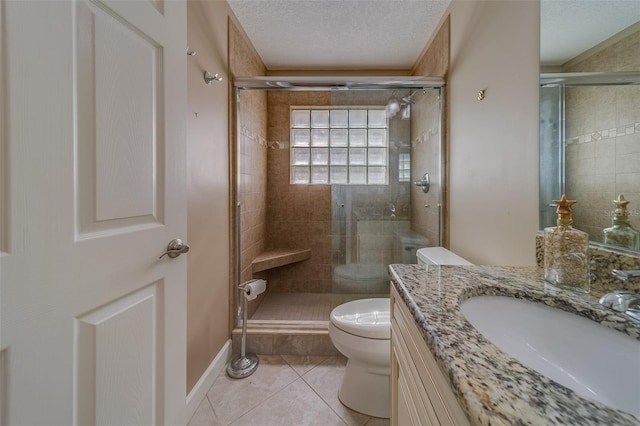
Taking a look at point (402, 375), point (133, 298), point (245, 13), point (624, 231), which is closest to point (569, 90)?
point (624, 231)

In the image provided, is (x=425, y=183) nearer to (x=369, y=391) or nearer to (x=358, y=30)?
(x=358, y=30)

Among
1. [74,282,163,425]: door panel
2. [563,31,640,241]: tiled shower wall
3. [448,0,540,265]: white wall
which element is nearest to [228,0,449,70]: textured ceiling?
[448,0,540,265]: white wall

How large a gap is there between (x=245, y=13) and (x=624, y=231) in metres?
2.23

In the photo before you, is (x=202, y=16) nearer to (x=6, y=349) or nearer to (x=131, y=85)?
(x=131, y=85)

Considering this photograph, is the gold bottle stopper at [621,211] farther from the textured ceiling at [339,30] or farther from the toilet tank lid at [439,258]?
the textured ceiling at [339,30]

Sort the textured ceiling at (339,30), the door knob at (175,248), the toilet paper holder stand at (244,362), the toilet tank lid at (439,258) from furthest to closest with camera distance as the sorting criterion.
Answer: the textured ceiling at (339,30), the toilet paper holder stand at (244,362), the toilet tank lid at (439,258), the door knob at (175,248)

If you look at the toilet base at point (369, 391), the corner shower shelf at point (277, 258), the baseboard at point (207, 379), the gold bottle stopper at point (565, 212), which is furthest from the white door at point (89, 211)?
the corner shower shelf at point (277, 258)

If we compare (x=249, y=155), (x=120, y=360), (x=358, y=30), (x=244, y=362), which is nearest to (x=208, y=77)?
(x=249, y=155)

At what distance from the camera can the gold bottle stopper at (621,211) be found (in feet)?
2.14

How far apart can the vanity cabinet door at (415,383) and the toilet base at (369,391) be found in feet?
1.58

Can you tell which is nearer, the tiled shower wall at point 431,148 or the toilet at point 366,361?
the toilet at point 366,361

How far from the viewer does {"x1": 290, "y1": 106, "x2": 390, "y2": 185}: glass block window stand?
2.44 metres

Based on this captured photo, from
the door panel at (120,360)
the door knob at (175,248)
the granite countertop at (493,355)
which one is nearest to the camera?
the granite countertop at (493,355)

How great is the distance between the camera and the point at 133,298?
2.35 ft
